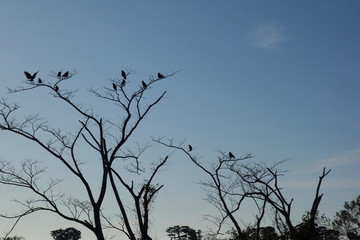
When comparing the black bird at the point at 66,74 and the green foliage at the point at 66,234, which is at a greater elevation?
the green foliage at the point at 66,234

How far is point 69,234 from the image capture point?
238 ft

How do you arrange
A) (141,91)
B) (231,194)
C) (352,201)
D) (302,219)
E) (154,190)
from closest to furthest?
(141,91), (154,190), (302,219), (231,194), (352,201)

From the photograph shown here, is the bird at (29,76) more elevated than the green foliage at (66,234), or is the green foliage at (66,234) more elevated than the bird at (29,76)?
the green foliage at (66,234)

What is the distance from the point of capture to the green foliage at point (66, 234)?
7150 centimetres

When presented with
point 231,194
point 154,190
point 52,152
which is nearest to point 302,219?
point 231,194

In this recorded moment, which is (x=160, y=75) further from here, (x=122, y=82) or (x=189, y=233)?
(x=189, y=233)

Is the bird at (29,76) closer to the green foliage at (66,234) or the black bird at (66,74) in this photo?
the black bird at (66,74)

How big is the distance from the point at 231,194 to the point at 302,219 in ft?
13.6

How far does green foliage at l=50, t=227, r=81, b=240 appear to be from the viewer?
71.5 metres

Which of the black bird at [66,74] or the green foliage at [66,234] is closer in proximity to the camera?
the black bird at [66,74]

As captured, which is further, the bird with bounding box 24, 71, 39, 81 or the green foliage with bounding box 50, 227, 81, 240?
the green foliage with bounding box 50, 227, 81, 240

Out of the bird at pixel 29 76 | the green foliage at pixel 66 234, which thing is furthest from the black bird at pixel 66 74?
the green foliage at pixel 66 234

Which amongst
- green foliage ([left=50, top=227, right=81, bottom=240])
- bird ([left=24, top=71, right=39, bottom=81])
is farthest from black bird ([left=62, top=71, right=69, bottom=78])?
green foliage ([left=50, top=227, right=81, bottom=240])

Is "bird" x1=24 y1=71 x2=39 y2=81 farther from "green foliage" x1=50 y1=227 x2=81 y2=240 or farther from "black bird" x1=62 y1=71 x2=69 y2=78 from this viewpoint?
"green foliage" x1=50 y1=227 x2=81 y2=240
